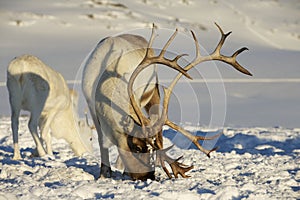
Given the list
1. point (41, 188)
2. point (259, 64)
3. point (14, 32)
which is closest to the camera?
point (41, 188)

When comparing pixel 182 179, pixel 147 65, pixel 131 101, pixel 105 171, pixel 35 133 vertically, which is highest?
pixel 147 65

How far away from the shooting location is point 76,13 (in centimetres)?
2444

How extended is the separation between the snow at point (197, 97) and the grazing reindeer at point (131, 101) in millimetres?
238

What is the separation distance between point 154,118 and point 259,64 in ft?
36.7

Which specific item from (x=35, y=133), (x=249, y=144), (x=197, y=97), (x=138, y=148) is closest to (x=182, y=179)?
(x=138, y=148)

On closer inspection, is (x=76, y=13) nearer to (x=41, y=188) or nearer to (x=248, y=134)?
(x=248, y=134)

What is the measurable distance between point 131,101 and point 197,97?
663 cm

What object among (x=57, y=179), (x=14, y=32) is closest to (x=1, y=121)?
(x=57, y=179)

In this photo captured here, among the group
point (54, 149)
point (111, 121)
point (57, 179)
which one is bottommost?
point (54, 149)

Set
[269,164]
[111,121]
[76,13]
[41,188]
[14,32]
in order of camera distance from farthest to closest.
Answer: [76,13]
[14,32]
[269,164]
[111,121]
[41,188]

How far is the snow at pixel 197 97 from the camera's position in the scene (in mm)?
6672

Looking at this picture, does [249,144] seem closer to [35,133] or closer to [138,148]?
[35,133]

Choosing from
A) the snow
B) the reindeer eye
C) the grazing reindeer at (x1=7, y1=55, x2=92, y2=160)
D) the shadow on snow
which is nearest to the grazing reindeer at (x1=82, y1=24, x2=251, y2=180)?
the reindeer eye

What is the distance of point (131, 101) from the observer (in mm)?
6785
